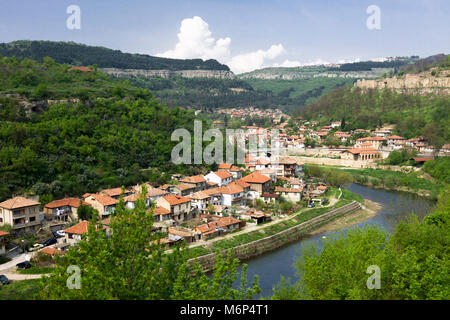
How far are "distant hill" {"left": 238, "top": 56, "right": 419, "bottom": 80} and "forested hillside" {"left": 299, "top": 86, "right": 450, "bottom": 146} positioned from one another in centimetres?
6565

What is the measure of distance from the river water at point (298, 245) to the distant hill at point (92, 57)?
5705cm

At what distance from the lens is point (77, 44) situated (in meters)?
79.8

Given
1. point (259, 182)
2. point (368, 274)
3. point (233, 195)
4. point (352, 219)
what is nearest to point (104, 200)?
point (233, 195)

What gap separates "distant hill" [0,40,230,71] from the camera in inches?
2522

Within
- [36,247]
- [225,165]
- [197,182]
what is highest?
[225,165]

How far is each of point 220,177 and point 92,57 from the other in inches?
2387

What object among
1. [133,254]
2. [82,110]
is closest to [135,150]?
[82,110]

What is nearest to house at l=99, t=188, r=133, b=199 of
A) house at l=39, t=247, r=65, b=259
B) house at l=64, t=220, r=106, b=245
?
house at l=64, t=220, r=106, b=245

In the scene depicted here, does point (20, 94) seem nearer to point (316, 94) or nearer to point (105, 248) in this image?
point (105, 248)

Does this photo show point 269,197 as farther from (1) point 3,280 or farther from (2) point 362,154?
(2) point 362,154

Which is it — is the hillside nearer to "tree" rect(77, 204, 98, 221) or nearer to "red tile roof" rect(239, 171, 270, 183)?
"red tile roof" rect(239, 171, 270, 183)

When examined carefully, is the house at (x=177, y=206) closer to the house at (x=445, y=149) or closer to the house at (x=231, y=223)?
the house at (x=231, y=223)

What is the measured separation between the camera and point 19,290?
1252 centimetres

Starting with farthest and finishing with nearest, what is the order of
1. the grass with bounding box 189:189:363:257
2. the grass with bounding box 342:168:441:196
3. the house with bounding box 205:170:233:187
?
the grass with bounding box 342:168:441:196, the house with bounding box 205:170:233:187, the grass with bounding box 189:189:363:257
